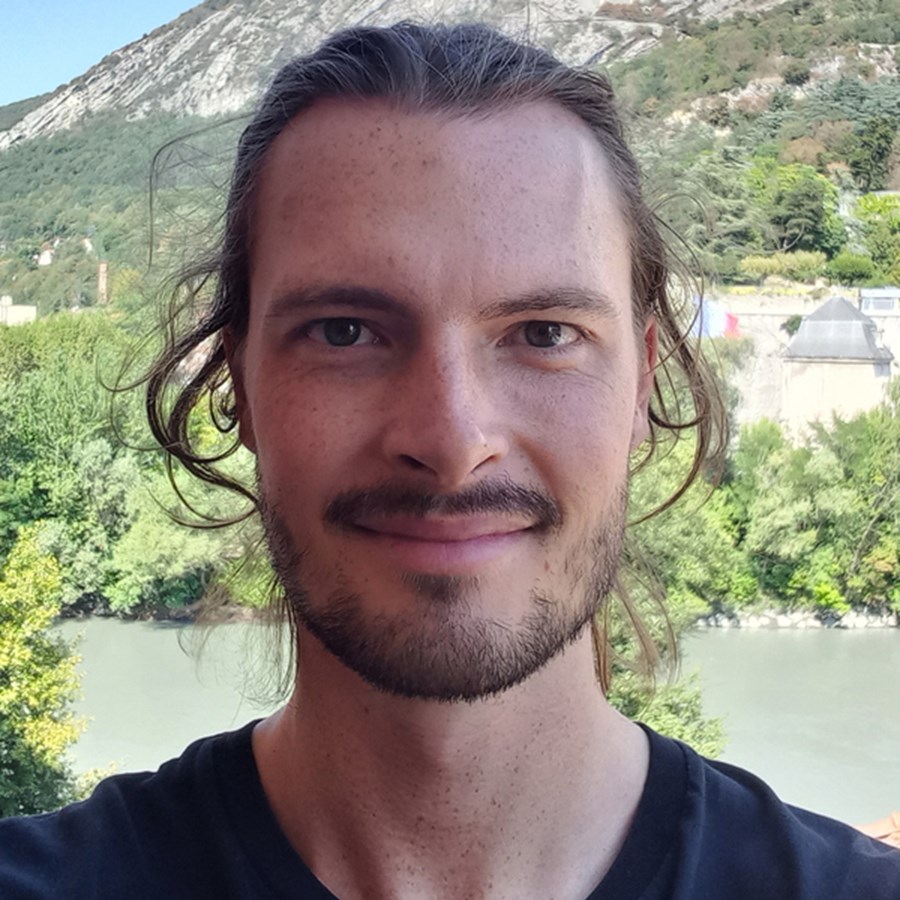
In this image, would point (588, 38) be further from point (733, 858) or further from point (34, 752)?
point (34, 752)

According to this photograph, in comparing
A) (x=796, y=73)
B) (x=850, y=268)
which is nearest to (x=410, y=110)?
(x=850, y=268)

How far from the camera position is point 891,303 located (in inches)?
171

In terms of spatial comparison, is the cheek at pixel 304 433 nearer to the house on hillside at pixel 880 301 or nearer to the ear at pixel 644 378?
the ear at pixel 644 378

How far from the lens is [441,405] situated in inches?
23.4

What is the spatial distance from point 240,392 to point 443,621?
253mm

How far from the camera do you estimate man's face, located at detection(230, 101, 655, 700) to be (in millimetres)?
602

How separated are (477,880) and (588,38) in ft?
2.23

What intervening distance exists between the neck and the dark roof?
11.4 ft

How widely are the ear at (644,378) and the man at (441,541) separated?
0.04 m

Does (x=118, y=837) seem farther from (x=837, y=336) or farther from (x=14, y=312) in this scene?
(x=837, y=336)

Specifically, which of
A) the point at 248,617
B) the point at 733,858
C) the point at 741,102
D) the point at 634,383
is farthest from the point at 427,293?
the point at 741,102

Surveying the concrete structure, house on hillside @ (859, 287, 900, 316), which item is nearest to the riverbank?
house on hillside @ (859, 287, 900, 316)

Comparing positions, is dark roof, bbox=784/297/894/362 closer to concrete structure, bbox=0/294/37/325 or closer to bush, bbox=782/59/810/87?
bush, bbox=782/59/810/87

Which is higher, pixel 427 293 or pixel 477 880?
pixel 427 293
